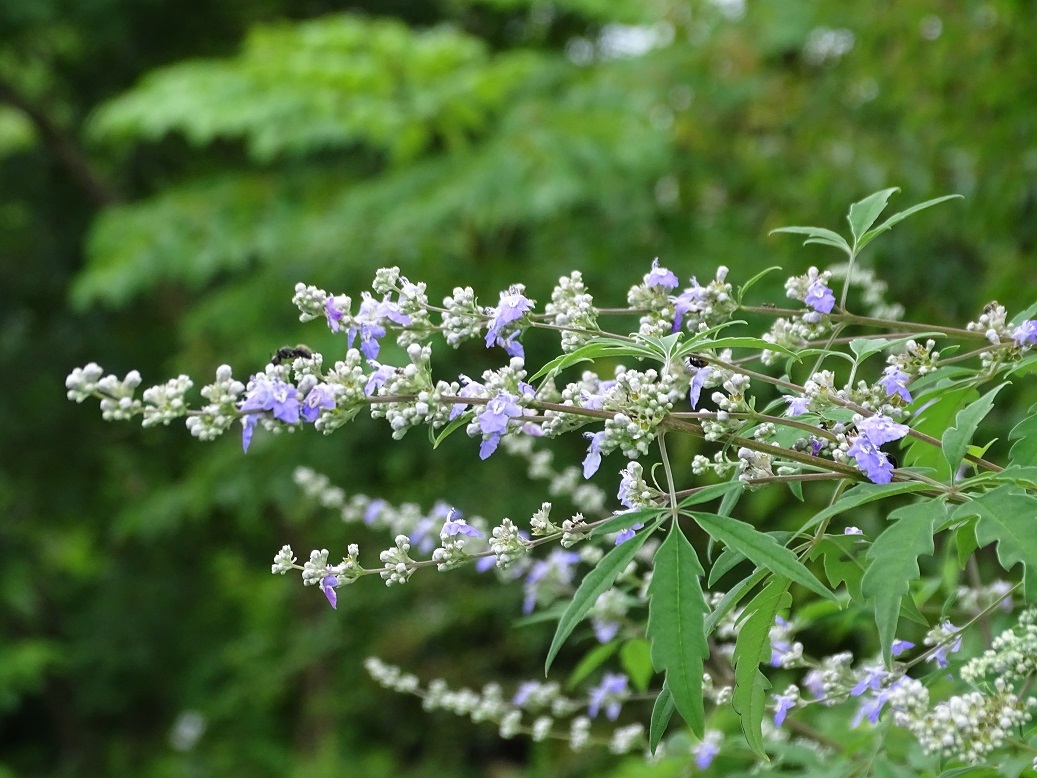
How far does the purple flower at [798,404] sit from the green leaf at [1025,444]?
0.73 feet

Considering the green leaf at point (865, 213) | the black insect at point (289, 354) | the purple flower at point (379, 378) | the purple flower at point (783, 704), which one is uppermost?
the green leaf at point (865, 213)

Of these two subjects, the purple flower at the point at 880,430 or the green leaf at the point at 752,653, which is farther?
the green leaf at the point at 752,653

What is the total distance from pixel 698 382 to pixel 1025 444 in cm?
36

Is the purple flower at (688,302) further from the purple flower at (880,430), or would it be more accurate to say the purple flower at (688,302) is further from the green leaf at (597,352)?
the purple flower at (880,430)

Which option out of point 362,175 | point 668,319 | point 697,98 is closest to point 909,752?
point 668,319

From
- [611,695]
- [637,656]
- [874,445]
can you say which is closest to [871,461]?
[874,445]

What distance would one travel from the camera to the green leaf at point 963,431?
1.09 metres

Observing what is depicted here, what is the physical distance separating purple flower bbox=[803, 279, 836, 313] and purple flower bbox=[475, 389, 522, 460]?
43cm

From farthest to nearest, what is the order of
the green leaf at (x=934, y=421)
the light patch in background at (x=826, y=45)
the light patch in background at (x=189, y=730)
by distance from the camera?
the light patch in background at (x=189, y=730) < the light patch in background at (x=826, y=45) < the green leaf at (x=934, y=421)

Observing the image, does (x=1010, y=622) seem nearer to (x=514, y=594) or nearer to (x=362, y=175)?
(x=514, y=594)

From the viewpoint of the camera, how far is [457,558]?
1.19 metres

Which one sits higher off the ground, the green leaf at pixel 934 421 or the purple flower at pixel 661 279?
the purple flower at pixel 661 279

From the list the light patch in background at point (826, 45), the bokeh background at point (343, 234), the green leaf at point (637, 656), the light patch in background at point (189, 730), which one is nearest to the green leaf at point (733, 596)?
the green leaf at point (637, 656)

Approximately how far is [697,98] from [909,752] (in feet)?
14.0
